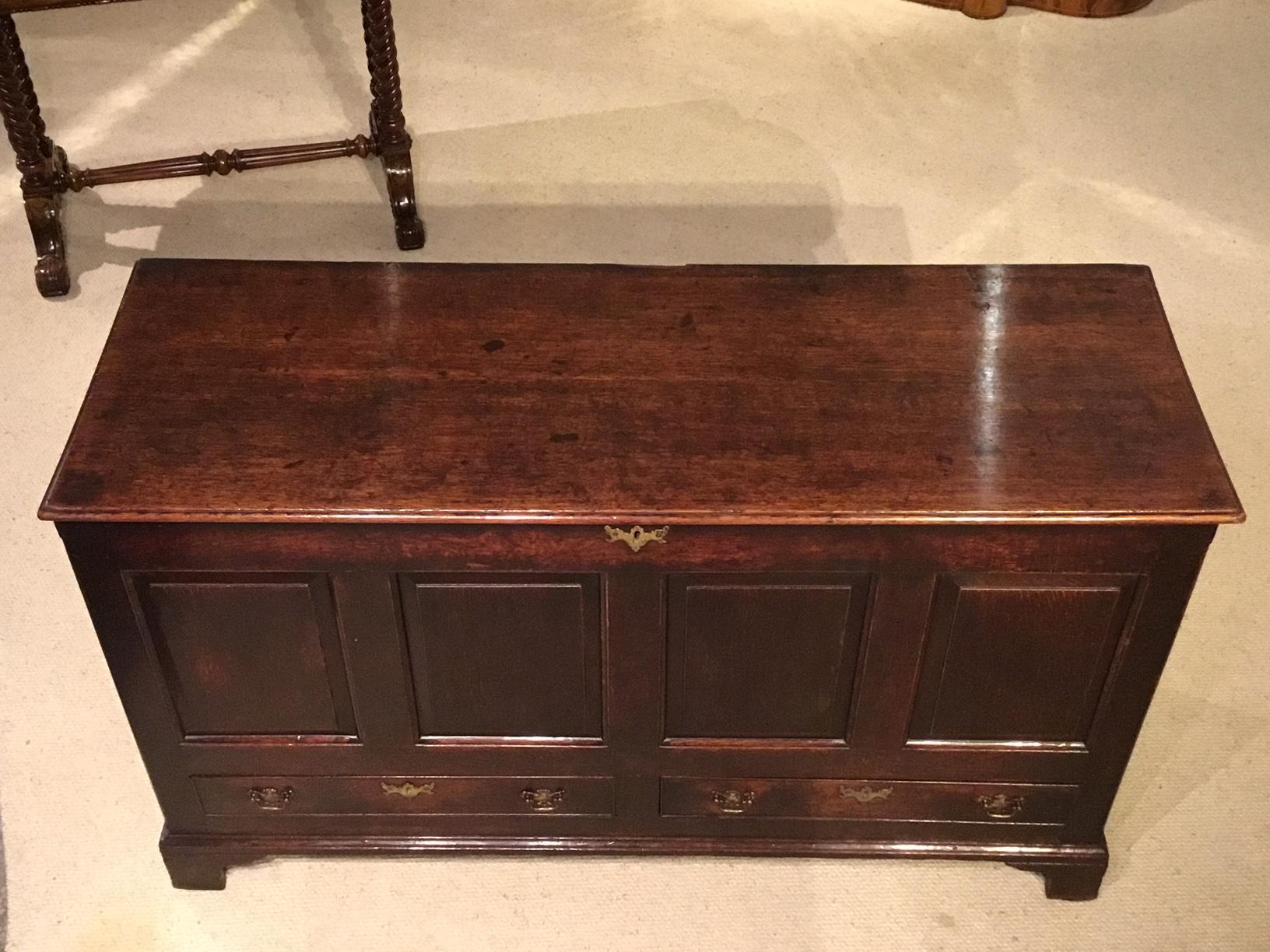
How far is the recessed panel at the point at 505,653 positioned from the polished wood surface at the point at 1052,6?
2.35 metres

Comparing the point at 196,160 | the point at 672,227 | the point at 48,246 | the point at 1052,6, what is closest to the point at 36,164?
the point at 48,246

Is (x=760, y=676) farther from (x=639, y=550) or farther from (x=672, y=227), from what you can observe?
(x=672, y=227)

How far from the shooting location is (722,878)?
186cm

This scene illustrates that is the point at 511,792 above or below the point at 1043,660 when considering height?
below

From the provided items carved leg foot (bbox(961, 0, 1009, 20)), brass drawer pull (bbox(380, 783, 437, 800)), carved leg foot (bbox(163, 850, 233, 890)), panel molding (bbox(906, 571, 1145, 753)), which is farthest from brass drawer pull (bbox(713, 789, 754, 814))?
carved leg foot (bbox(961, 0, 1009, 20))

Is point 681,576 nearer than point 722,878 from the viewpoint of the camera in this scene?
Yes

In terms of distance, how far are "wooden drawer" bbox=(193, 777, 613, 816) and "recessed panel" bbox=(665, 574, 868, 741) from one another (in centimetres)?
17

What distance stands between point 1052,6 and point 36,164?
2311 mm

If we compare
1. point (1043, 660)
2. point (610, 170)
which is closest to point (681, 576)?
point (1043, 660)

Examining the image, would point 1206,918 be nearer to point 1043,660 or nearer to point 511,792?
point 1043,660

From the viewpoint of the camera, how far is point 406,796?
1745 mm

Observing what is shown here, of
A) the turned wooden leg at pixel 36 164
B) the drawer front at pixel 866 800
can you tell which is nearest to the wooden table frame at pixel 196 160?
the turned wooden leg at pixel 36 164

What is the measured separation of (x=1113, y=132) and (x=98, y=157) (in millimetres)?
2146

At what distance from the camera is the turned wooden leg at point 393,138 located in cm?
252
